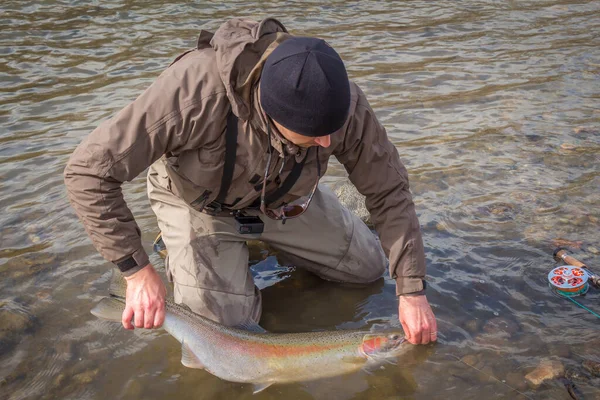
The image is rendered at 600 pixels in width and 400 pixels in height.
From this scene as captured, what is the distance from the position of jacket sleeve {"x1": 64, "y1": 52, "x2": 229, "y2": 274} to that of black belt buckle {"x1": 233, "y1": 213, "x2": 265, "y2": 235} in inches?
36.5

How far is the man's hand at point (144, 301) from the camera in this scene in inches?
140

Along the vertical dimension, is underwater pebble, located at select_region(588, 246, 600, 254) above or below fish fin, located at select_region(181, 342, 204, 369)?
below

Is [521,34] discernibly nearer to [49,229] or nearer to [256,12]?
[256,12]

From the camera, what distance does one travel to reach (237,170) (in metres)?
3.88

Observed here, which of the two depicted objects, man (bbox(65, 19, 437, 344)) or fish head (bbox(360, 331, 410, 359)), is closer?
man (bbox(65, 19, 437, 344))

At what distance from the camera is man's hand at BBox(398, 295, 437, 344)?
390 centimetres

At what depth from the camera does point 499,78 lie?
9.58 meters

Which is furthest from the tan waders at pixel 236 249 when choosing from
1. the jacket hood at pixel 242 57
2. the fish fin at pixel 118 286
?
the jacket hood at pixel 242 57

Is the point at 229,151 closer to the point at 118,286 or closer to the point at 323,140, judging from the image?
the point at 323,140

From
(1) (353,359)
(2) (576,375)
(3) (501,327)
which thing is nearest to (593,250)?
(3) (501,327)

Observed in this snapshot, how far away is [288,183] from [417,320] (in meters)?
1.18

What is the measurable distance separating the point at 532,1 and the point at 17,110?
38.5 ft

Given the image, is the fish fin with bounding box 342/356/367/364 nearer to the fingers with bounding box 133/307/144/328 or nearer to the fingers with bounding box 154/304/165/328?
the fingers with bounding box 154/304/165/328

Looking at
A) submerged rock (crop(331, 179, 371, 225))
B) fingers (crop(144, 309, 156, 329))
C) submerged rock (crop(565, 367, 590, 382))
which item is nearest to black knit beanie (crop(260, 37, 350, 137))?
fingers (crop(144, 309, 156, 329))
